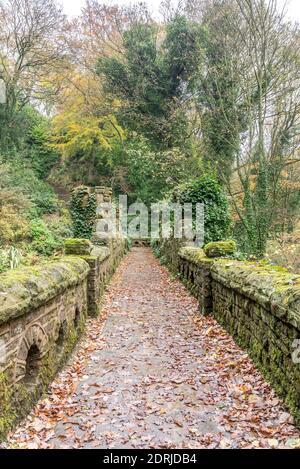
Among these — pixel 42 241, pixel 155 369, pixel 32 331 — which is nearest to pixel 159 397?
pixel 155 369

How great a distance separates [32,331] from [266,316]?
8.62 feet

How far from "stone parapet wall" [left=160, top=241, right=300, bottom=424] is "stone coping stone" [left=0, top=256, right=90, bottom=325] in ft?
8.11

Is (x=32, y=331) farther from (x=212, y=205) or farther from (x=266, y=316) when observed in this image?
(x=212, y=205)

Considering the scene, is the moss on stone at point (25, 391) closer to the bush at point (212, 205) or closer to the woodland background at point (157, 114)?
the woodland background at point (157, 114)

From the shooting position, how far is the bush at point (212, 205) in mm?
12227

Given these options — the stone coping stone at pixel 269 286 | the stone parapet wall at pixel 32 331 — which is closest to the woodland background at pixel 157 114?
the stone parapet wall at pixel 32 331

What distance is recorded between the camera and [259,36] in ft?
45.7

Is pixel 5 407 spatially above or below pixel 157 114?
below

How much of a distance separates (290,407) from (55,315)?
9.55 ft

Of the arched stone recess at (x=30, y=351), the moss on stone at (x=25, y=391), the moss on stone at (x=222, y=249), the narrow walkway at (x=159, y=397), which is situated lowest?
the narrow walkway at (x=159, y=397)

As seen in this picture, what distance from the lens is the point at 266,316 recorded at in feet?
14.0

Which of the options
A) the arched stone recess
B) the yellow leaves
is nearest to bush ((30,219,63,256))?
the arched stone recess

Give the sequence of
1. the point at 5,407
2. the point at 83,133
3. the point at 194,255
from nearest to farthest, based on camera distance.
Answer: the point at 5,407 < the point at 194,255 < the point at 83,133

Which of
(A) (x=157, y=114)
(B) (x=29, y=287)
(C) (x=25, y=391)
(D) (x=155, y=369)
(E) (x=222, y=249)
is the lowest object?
(D) (x=155, y=369)
